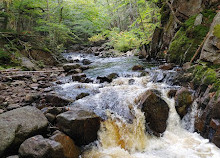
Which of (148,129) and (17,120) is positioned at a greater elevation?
(17,120)

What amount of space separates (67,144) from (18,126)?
3.36ft

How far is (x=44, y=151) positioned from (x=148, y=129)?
2740mm

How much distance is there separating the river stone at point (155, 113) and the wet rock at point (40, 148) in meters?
2.51

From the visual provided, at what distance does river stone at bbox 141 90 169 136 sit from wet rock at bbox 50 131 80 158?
2.10 metres

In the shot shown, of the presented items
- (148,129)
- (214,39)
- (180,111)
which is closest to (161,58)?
(214,39)

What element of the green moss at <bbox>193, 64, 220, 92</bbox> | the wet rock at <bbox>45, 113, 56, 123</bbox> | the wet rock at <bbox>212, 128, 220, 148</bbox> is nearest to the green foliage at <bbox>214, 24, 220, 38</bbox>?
the green moss at <bbox>193, 64, 220, 92</bbox>

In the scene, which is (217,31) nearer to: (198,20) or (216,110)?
(216,110)

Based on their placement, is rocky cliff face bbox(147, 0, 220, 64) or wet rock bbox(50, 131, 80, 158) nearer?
wet rock bbox(50, 131, 80, 158)

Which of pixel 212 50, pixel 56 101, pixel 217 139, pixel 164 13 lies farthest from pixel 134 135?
pixel 164 13

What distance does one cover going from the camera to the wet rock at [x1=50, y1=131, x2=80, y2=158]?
301cm

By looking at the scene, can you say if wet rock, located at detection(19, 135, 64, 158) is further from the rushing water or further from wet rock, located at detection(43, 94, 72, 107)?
wet rock, located at detection(43, 94, 72, 107)

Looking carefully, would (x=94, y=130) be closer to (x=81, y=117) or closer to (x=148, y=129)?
(x=81, y=117)

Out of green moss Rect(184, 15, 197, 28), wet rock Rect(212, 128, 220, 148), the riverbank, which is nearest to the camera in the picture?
the riverbank

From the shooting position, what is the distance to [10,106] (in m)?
4.38
